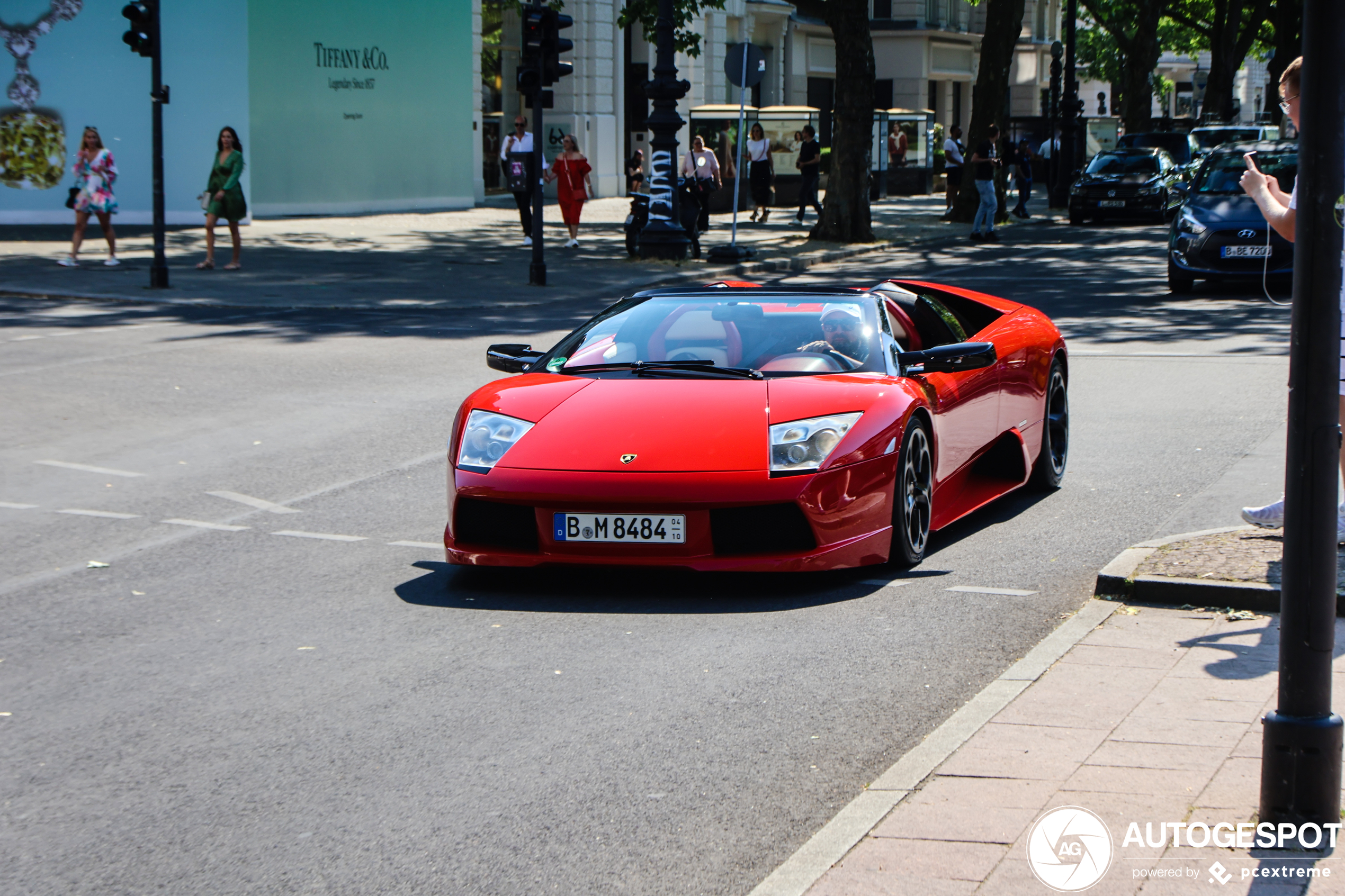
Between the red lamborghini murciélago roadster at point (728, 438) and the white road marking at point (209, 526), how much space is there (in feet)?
4.75

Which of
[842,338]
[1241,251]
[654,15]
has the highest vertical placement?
[654,15]

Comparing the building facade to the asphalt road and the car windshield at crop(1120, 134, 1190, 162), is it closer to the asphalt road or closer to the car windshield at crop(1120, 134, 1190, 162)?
the car windshield at crop(1120, 134, 1190, 162)

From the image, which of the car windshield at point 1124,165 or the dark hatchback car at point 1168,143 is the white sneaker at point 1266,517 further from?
the dark hatchback car at point 1168,143

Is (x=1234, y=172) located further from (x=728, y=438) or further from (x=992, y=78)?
(x=728, y=438)

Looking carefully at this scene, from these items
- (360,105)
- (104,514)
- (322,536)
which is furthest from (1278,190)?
(360,105)

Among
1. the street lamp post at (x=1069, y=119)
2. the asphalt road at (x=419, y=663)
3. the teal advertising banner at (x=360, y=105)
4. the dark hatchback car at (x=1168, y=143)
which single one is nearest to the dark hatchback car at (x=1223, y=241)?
the asphalt road at (x=419, y=663)

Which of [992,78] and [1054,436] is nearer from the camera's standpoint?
[1054,436]

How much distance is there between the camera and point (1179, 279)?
60.6ft

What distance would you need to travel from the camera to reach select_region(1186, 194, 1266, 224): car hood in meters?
18.0

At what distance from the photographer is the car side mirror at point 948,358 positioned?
6680 mm

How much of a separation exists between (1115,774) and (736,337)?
3352mm

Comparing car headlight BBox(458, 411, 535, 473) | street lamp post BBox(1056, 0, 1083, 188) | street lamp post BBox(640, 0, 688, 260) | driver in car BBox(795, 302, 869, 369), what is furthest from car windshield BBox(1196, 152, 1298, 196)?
street lamp post BBox(1056, 0, 1083, 188)

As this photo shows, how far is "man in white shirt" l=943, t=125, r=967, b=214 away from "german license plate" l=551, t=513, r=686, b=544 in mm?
28626

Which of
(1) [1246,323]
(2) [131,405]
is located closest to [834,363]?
(2) [131,405]
